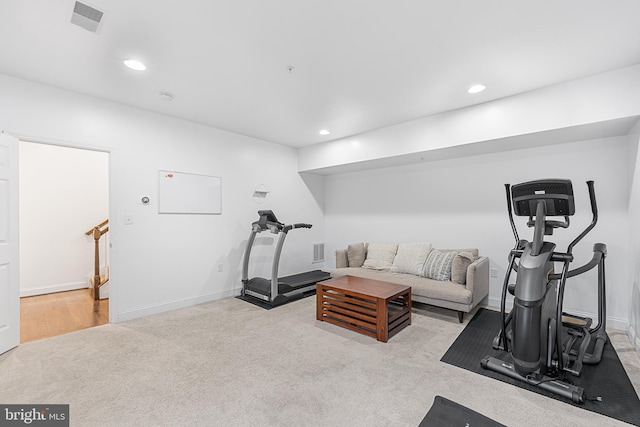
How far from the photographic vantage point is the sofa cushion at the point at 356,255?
471 cm

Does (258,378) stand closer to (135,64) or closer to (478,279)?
(478,279)

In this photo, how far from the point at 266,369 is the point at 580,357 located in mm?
2411

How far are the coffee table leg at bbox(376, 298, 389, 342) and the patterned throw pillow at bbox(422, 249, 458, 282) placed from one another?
Result: 1.20 m

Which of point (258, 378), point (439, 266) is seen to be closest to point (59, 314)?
point (258, 378)

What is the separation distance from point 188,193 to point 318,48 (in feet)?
8.71

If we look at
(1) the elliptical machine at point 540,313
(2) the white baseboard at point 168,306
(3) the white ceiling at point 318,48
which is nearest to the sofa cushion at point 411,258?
(1) the elliptical machine at point 540,313

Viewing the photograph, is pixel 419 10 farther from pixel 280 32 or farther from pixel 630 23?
pixel 630 23

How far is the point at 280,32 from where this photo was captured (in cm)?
210

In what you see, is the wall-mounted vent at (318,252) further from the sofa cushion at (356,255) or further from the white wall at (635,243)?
the white wall at (635,243)

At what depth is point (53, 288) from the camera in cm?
468

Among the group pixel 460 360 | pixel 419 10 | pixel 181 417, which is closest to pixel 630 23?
pixel 419 10

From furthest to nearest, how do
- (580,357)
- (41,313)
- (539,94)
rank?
(41,313)
(539,94)
(580,357)

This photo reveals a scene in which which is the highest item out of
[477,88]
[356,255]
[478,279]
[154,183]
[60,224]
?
[477,88]

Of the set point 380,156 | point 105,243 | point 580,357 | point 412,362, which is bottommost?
point 412,362
